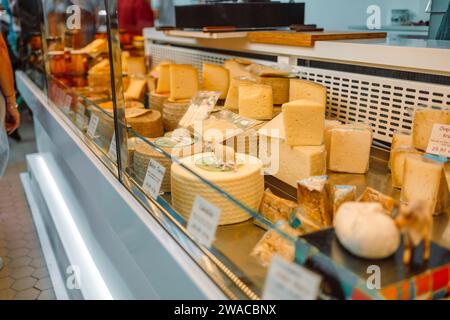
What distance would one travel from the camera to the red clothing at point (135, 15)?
3992 millimetres

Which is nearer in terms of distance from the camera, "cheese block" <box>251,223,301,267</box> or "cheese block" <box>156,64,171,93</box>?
"cheese block" <box>251,223,301,267</box>

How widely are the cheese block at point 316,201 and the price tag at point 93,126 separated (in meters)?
1.05

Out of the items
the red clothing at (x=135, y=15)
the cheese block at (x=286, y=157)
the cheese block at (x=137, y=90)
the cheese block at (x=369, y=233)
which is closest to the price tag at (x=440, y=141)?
the cheese block at (x=286, y=157)

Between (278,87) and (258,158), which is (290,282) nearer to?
(258,158)

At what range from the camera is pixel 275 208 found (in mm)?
1074

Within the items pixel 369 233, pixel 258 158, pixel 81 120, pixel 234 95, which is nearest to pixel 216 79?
pixel 234 95

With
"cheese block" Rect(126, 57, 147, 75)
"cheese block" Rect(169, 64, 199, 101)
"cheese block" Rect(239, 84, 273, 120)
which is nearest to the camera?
"cheese block" Rect(239, 84, 273, 120)

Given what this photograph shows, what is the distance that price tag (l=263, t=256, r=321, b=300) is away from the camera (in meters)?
0.65

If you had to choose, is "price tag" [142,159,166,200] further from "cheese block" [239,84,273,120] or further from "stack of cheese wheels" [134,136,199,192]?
"cheese block" [239,84,273,120]

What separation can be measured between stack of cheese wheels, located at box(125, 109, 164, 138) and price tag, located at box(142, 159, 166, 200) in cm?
43

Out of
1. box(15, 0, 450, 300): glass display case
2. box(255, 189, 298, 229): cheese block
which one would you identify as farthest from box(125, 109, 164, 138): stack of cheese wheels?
box(255, 189, 298, 229): cheese block

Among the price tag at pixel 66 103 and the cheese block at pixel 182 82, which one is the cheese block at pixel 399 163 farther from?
the price tag at pixel 66 103

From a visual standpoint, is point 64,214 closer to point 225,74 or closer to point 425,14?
point 225,74

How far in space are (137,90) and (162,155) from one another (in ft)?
4.08
